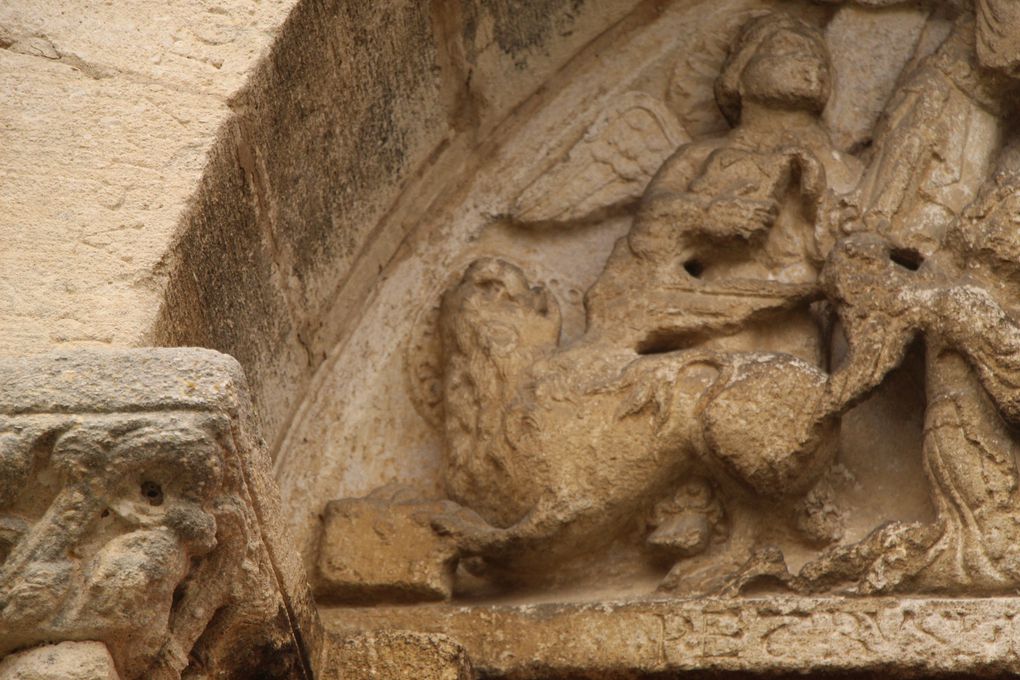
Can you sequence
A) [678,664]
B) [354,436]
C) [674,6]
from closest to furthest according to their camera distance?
[678,664]
[354,436]
[674,6]

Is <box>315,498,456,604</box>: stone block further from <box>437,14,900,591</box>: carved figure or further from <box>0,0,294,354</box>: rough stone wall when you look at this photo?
<box>0,0,294,354</box>: rough stone wall

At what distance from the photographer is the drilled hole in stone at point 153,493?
256cm

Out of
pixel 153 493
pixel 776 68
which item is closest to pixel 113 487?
pixel 153 493

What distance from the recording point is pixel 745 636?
10.7ft

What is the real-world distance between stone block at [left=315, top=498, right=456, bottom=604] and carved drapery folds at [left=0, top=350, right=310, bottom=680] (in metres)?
0.87

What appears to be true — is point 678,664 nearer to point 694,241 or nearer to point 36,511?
point 694,241

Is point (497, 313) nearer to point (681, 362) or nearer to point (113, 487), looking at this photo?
point (681, 362)

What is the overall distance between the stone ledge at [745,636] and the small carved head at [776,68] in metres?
1.07

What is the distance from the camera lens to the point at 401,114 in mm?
3898

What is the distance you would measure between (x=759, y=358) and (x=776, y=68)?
2.27ft

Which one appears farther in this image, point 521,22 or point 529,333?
point 521,22

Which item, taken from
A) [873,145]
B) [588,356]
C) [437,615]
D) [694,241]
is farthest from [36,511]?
[873,145]

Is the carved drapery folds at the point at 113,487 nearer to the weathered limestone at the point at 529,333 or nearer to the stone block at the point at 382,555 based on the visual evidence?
the weathered limestone at the point at 529,333

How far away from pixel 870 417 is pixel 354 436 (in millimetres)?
986
